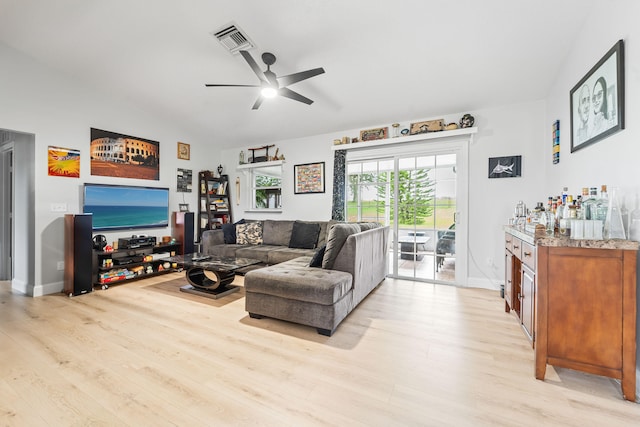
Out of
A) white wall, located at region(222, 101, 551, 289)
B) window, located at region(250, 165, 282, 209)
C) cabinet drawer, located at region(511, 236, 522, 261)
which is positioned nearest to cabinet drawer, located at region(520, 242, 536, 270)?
cabinet drawer, located at region(511, 236, 522, 261)

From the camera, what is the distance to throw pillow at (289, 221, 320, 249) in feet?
14.9

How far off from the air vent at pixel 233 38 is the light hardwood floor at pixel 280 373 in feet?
8.94

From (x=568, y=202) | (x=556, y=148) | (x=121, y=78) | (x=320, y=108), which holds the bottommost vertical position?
(x=568, y=202)

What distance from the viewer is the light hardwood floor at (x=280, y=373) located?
4.79ft

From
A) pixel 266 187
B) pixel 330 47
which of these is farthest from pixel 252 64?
pixel 266 187

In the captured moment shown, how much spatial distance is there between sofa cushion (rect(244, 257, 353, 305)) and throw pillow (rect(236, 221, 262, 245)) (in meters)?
2.29

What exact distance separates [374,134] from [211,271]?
10.7 feet

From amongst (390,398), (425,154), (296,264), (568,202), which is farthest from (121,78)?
(568,202)

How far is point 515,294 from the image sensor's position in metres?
2.61

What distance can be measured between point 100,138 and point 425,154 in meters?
4.96

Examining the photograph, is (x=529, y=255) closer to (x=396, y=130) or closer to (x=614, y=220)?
(x=614, y=220)

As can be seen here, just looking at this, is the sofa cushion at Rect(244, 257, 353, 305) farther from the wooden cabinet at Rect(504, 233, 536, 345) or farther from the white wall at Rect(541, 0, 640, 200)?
the white wall at Rect(541, 0, 640, 200)

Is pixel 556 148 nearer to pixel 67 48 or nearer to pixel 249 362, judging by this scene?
pixel 249 362

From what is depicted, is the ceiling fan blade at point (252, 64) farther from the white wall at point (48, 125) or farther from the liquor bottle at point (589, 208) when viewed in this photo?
the white wall at point (48, 125)
